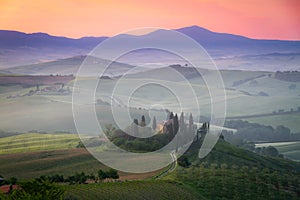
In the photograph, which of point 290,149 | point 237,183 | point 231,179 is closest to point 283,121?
point 290,149

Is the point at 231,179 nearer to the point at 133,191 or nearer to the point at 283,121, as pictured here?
the point at 133,191

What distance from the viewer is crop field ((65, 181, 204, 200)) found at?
4566cm

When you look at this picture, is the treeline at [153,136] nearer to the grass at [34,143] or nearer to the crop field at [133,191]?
the grass at [34,143]

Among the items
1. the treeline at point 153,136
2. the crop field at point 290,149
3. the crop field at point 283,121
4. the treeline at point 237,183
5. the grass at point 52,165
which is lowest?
the crop field at point 290,149

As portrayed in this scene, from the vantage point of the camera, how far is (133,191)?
48.6 metres

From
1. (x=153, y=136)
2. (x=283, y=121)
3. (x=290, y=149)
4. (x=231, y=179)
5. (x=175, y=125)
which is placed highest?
(x=175, y=125)

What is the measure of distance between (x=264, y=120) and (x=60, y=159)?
13492 cm

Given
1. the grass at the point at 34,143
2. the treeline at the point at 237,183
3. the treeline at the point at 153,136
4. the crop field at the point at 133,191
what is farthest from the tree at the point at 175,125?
the crop field at the point at 133,191

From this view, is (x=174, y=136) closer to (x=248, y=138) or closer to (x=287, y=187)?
(x=287, y=187)

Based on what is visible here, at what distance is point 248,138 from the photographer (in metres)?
162

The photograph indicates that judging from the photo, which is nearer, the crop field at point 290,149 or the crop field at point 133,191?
the crop field at point 133,191

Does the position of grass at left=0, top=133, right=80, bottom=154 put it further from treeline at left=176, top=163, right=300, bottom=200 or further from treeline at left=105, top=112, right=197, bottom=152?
treeline at left=176, top=163, right=300, bottom=200

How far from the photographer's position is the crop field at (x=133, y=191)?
45656 millimetres

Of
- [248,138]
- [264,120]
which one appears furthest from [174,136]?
[264,120]
